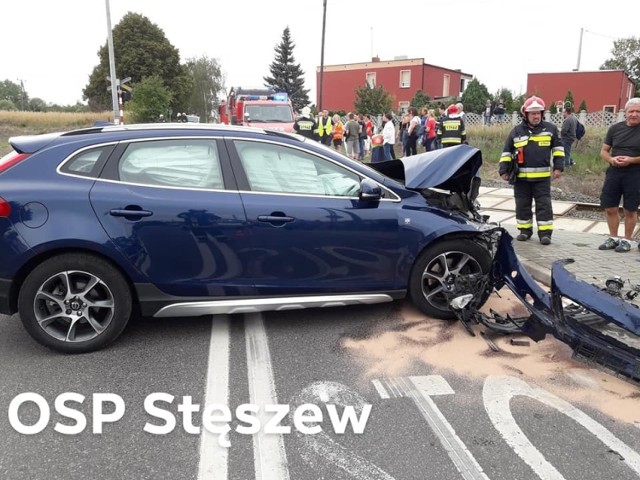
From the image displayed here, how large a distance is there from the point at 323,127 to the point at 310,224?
46.9 ft

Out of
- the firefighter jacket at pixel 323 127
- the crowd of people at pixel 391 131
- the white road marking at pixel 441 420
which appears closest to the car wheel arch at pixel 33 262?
the white road marking at pixel 441 420

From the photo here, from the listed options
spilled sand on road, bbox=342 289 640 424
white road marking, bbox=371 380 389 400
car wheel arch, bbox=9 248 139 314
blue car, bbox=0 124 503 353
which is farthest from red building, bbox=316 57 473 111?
white road marking, bbox=371 380 389 400

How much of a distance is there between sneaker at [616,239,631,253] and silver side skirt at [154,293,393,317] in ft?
12.8

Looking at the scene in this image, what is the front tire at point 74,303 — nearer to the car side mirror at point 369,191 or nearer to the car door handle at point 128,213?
the car door handle at point 128,213

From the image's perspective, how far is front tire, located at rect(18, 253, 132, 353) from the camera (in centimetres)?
364

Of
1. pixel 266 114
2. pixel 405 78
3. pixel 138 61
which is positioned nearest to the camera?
pixel 266 114

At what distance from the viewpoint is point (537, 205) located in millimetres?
6844

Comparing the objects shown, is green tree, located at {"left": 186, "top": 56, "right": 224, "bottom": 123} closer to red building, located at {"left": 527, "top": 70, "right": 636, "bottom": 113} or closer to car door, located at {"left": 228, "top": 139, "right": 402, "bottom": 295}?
red building, located at {"left": 527, "top": 70, "right": 636, "bottom": 113}

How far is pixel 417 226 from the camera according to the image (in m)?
4.26

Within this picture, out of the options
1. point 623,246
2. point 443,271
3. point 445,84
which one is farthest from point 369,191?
point 445,84

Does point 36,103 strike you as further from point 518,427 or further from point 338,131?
point 518,427

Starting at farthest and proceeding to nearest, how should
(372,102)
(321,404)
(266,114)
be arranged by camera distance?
(372,102) → (266,114) → (321,404)

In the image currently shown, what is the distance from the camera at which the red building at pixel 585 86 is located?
41.3 meters

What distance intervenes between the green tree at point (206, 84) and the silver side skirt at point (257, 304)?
245 ft
